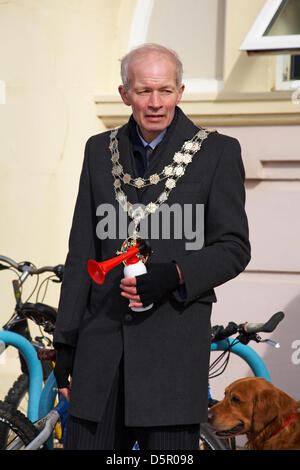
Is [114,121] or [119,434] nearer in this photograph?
[119,434]

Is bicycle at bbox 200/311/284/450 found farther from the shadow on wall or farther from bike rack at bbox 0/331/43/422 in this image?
the shadow on wall

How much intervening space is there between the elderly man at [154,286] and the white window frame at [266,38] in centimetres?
238

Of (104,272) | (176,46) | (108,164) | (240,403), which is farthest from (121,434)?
(176,46)

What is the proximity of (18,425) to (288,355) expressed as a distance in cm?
240

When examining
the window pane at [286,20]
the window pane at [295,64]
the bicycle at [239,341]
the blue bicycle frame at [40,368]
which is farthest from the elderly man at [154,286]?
the window pane at [295,64]

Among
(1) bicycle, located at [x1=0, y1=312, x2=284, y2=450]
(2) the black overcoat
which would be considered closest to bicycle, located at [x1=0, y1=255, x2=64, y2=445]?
(1) bicycle, located at [x1=0, y1=312, x2=284, y2=450]

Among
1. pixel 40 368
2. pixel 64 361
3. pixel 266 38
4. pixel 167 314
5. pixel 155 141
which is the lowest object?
pixel 40 368

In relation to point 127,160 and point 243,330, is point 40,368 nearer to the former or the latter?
point 243,330

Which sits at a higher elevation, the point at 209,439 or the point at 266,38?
the point at 266,38

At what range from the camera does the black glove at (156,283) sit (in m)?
2.29

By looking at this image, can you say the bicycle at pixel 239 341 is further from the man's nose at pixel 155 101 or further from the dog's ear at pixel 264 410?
the man's nose at pixel 155 101

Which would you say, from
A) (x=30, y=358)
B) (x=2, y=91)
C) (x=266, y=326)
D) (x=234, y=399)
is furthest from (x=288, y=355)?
(x=2, y=91)

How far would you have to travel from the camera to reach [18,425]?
349 cm

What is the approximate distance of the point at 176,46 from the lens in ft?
19.0
